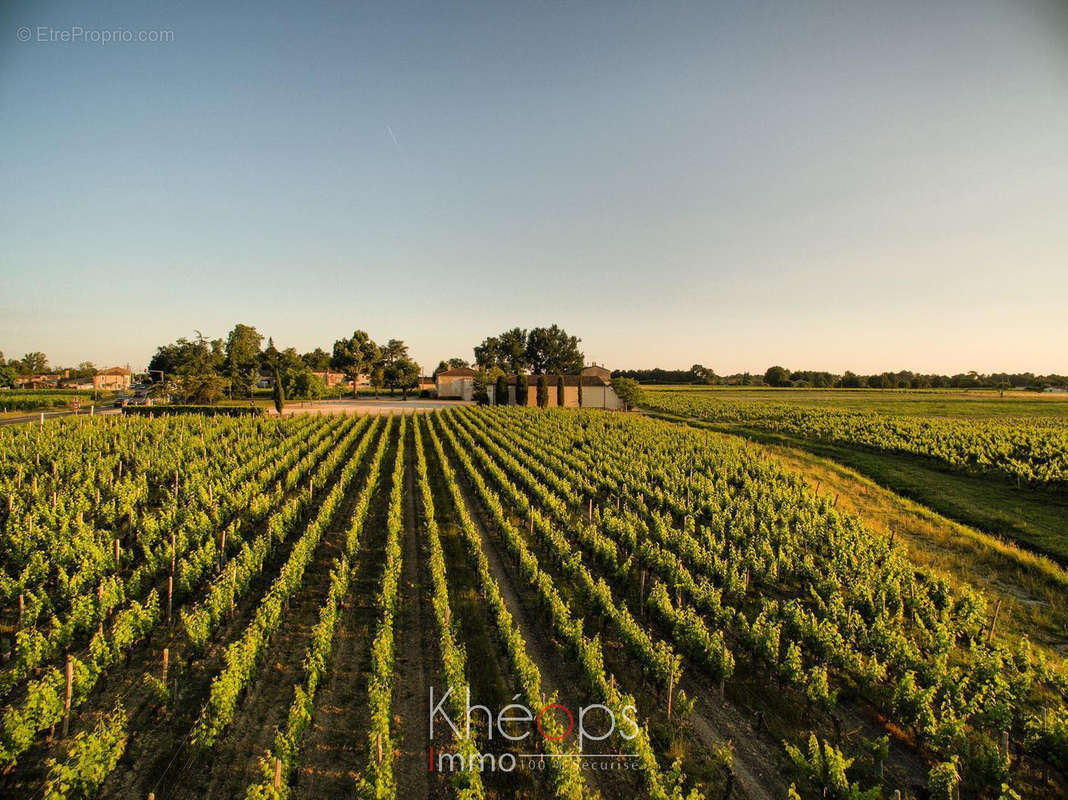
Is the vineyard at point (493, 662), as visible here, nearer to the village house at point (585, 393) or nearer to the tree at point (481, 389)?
the village house at point (585, 393)

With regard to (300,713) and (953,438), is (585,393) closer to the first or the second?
(953,438)

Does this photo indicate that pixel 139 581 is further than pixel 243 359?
Answer: No

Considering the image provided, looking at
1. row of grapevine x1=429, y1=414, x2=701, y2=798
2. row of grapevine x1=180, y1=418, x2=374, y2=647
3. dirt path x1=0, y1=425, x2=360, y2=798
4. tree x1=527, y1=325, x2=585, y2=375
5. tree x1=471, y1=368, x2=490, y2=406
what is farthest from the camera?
tree x1=527, y1=325, x2=585, y2=375

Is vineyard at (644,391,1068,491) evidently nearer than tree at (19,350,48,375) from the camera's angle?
Yes

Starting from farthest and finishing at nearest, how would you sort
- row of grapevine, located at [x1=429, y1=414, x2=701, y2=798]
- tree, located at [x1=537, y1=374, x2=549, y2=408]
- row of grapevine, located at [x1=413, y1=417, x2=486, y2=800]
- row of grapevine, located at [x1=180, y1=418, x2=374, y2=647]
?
tree, located at [x1=537, y1=374, x2=549, y2=408], row of grapevine, located at [x1=180, y1=418, x2=374, y2=647], row of grapevine, located at [x1=429, y1=414, x2=701, y2=798], row of grapevine, located at [x1=413, y1=417, x2=486, y2=800]

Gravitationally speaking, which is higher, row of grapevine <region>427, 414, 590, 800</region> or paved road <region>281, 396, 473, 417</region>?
paved road <region>281, 396, 473, 417</region>

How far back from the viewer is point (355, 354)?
8119 centimetres

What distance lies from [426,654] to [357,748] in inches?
87.8

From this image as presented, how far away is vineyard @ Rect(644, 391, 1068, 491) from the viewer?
25.0 meters

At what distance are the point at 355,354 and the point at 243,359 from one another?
20.8 metres

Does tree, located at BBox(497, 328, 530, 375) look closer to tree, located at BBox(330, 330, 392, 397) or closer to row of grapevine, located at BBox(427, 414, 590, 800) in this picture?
tree, located at BBox(330, 330, 392, 397)

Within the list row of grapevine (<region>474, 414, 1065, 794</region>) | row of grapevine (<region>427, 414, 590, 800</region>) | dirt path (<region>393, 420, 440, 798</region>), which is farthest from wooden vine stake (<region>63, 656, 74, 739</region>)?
row of grapevine (<region>474, 414, 1065, 794</region>)

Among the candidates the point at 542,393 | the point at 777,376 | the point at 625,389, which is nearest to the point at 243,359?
the point at 542,393

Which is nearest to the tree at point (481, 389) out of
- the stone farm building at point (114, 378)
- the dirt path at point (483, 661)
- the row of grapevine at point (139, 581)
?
the row of grapevine at point (139, 581)
